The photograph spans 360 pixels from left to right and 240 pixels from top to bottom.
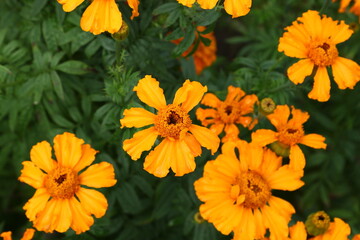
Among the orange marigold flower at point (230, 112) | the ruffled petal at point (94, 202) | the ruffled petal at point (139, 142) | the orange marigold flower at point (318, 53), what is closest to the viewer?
the ruffled petal at point (139, 142)

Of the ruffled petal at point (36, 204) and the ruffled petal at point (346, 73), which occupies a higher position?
the ruffled petal at point (346, 73)

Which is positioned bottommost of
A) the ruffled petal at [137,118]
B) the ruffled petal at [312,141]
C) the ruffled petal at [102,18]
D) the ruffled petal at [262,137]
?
the ruffled petal at [312,141]

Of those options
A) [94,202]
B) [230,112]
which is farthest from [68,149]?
[230,112]

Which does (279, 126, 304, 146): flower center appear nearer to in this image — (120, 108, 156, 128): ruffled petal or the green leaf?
(120, 108, 156, 128): ruffled petal

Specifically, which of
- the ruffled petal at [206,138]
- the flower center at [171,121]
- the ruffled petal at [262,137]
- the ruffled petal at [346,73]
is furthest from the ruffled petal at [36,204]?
the ruffled petal at [346,73]

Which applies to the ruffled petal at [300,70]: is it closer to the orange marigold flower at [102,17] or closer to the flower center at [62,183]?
the orange marigold flower at [102,17]

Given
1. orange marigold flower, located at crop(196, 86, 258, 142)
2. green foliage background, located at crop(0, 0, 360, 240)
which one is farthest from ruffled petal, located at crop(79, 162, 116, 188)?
orange marigold flower, located at crop(196, 86, 258, 142)
